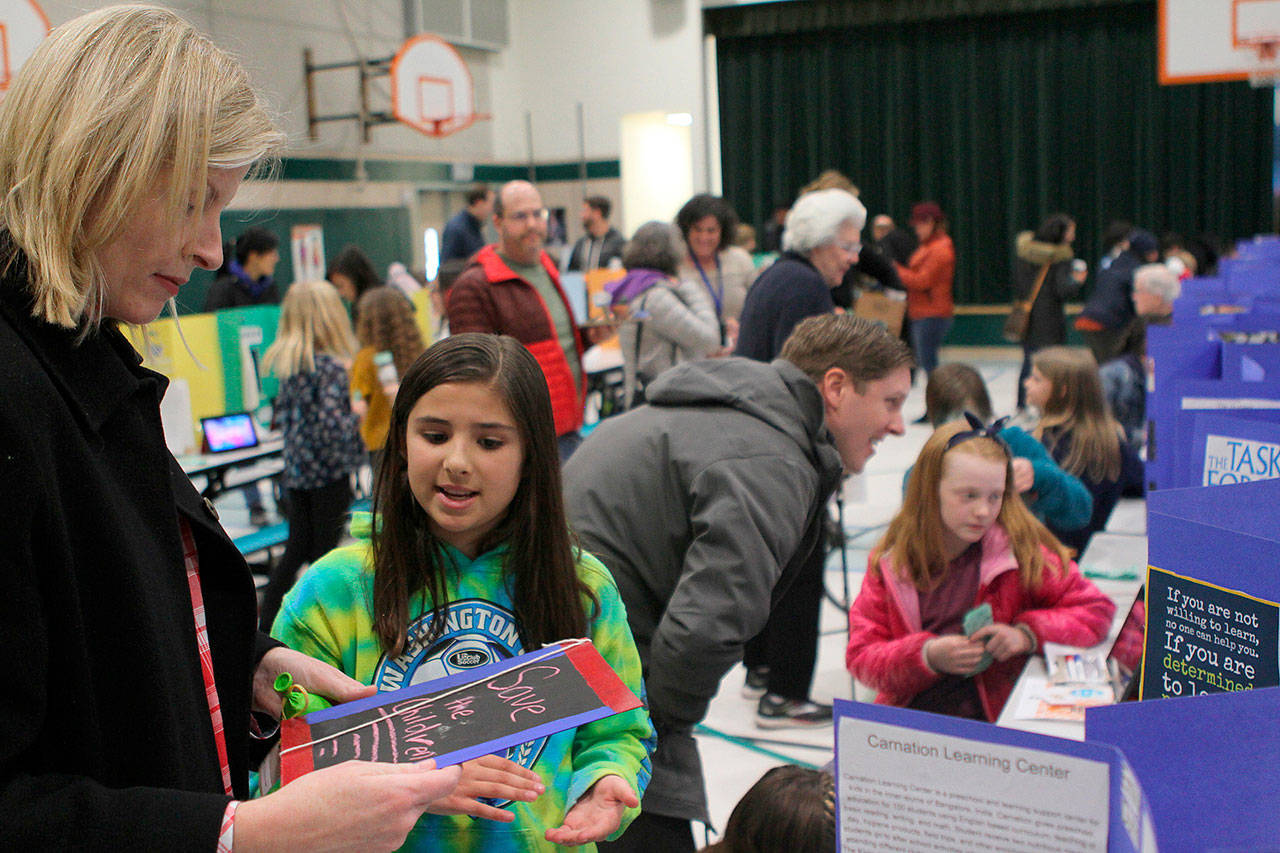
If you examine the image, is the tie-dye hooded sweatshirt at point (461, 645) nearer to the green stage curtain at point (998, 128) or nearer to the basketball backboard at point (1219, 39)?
the basketball backboard at point (1219, 39)

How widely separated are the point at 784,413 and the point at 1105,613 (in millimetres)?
1112

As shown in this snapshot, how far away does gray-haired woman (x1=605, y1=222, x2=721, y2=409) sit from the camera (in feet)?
15.7

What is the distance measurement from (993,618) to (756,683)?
132 centimetres

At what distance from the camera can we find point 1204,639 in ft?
3.54

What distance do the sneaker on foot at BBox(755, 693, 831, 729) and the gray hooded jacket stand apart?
161 centimetres

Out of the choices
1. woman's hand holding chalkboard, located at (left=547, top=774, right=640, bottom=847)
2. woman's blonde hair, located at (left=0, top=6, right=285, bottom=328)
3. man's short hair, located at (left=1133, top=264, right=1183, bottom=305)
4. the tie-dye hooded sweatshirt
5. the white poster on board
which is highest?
woman's blonde hair, located at (left=0, top=6, right=285, bottom=328)

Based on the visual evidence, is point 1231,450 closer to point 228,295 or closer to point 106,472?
point 106,472

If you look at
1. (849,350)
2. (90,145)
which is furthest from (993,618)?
(90,145)

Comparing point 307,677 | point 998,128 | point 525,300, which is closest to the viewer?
point 307,677

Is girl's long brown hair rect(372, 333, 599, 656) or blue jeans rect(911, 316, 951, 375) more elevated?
girl's long brown hair rect(372, 333, 599, 656)

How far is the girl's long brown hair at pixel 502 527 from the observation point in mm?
1421

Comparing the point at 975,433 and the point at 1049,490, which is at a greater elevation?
the point at 975,433

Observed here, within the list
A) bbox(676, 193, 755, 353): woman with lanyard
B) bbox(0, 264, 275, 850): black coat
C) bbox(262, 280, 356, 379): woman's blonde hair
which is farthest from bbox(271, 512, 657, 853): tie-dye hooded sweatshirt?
bbox(676, 193, 755, 353): woman with lanyard

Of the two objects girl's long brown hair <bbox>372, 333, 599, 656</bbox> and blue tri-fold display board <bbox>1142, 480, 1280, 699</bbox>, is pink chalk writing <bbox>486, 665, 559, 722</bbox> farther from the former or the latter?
blue tri-fold display board <bbox>1142, 480, 1280, 699</bbox>
